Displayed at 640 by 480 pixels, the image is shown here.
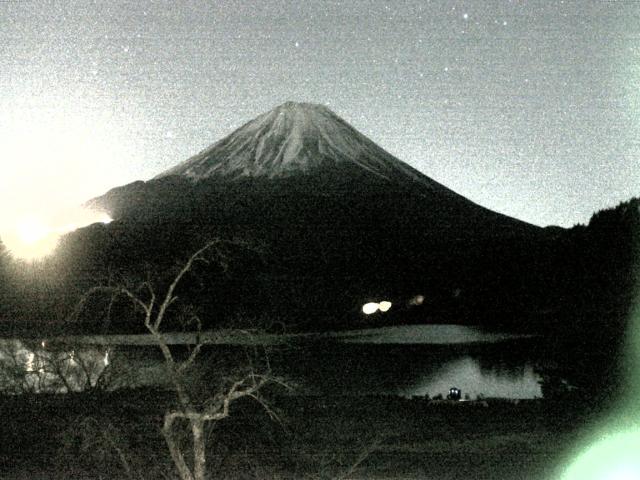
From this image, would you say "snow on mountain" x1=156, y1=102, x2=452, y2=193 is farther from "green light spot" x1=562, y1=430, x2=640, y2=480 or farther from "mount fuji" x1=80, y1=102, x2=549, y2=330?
"green light spot" x1=562, y1=430, x2=640, y2=480

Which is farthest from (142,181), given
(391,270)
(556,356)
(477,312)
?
(556,356)

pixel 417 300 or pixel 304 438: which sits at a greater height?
pixel 417 300

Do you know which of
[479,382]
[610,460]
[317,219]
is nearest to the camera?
[610,460]

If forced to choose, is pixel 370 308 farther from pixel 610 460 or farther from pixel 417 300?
pixel 610 460

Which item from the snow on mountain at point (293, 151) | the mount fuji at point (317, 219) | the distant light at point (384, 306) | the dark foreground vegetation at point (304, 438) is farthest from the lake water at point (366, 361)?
the snow on mountain at point (293, 151)

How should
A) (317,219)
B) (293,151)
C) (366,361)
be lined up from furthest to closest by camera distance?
1. (293,151)
2. (317,219)
3. (366,361)

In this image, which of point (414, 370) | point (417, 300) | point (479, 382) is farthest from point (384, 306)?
point (479, 382)

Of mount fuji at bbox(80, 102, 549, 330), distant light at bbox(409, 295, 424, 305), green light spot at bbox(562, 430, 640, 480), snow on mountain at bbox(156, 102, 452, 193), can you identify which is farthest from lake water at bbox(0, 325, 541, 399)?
snow on mountain at bbox(156, 102, 452, 193)
